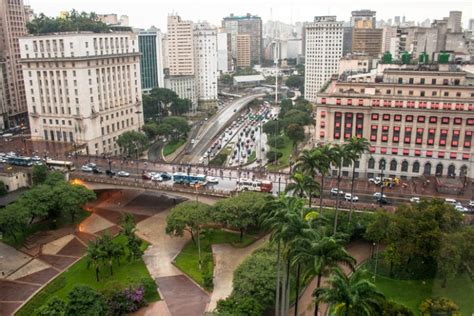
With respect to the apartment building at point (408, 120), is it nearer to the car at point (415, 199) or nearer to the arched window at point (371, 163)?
the arched window at point (371, 163)

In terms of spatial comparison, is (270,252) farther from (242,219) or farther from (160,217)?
(160,217)

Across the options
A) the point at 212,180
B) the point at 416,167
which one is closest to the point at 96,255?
the point at 212,180

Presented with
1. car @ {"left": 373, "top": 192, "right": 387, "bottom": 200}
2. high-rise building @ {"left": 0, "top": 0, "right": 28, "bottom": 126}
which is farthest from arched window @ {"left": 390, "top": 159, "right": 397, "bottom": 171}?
high-rise building @ {"left": 0, "top": 0, "right": 28, "bottom": 126}

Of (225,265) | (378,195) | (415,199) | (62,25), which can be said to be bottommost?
(225,265)

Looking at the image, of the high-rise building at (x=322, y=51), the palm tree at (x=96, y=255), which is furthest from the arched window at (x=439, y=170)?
the high-rise building at (x=322, y=51)

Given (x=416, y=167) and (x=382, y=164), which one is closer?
(x=416, y=167)

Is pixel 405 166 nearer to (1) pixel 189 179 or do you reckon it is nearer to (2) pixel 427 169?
(2) pixel 427 169
